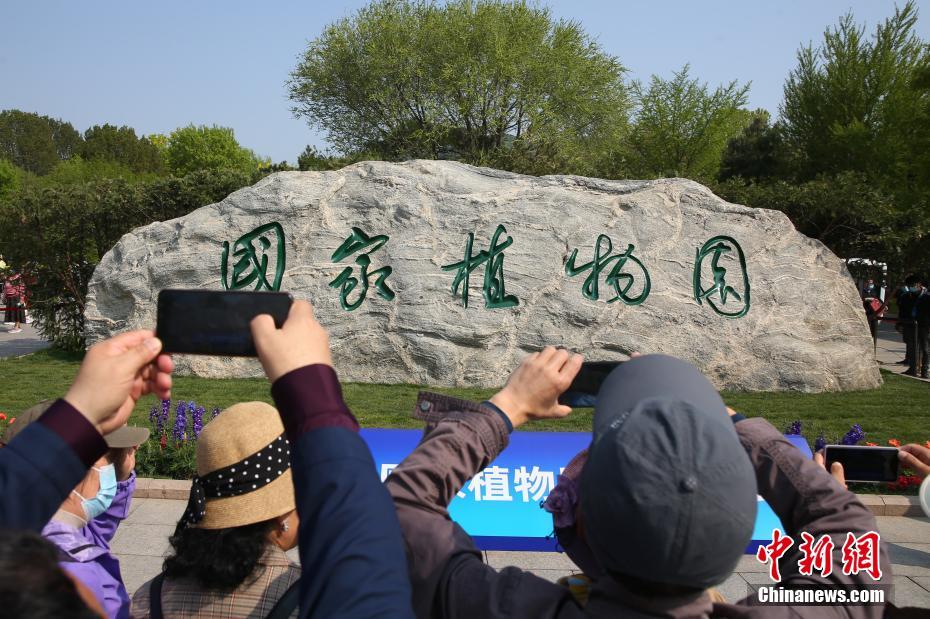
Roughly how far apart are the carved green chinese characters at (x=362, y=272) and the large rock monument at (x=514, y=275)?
0.02 meters

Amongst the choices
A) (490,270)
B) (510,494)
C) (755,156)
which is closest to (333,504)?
(510,494)

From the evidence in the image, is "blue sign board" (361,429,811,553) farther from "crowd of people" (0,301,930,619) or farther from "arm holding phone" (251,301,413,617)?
"arm holding phone" (251,301,413,617)

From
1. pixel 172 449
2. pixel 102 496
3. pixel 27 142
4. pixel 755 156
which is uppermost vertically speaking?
pixel 27 142

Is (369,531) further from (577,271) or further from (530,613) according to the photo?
(577,271)

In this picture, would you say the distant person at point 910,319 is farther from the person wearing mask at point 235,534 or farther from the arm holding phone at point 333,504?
the arm holding phone at point 333,504

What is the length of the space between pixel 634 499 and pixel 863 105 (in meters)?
28.3

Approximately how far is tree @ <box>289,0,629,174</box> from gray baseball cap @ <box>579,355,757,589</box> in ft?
77.0

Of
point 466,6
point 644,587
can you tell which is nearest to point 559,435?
point 644,587

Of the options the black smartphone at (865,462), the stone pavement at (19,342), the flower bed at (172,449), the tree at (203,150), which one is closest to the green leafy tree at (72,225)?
the stone pavement at (19,342)

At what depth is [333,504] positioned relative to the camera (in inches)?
39.8

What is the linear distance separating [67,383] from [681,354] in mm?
7934

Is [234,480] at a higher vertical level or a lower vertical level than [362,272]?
lower

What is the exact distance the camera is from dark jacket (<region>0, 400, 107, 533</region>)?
42.3 inches

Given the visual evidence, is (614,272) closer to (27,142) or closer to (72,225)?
(72,225)
